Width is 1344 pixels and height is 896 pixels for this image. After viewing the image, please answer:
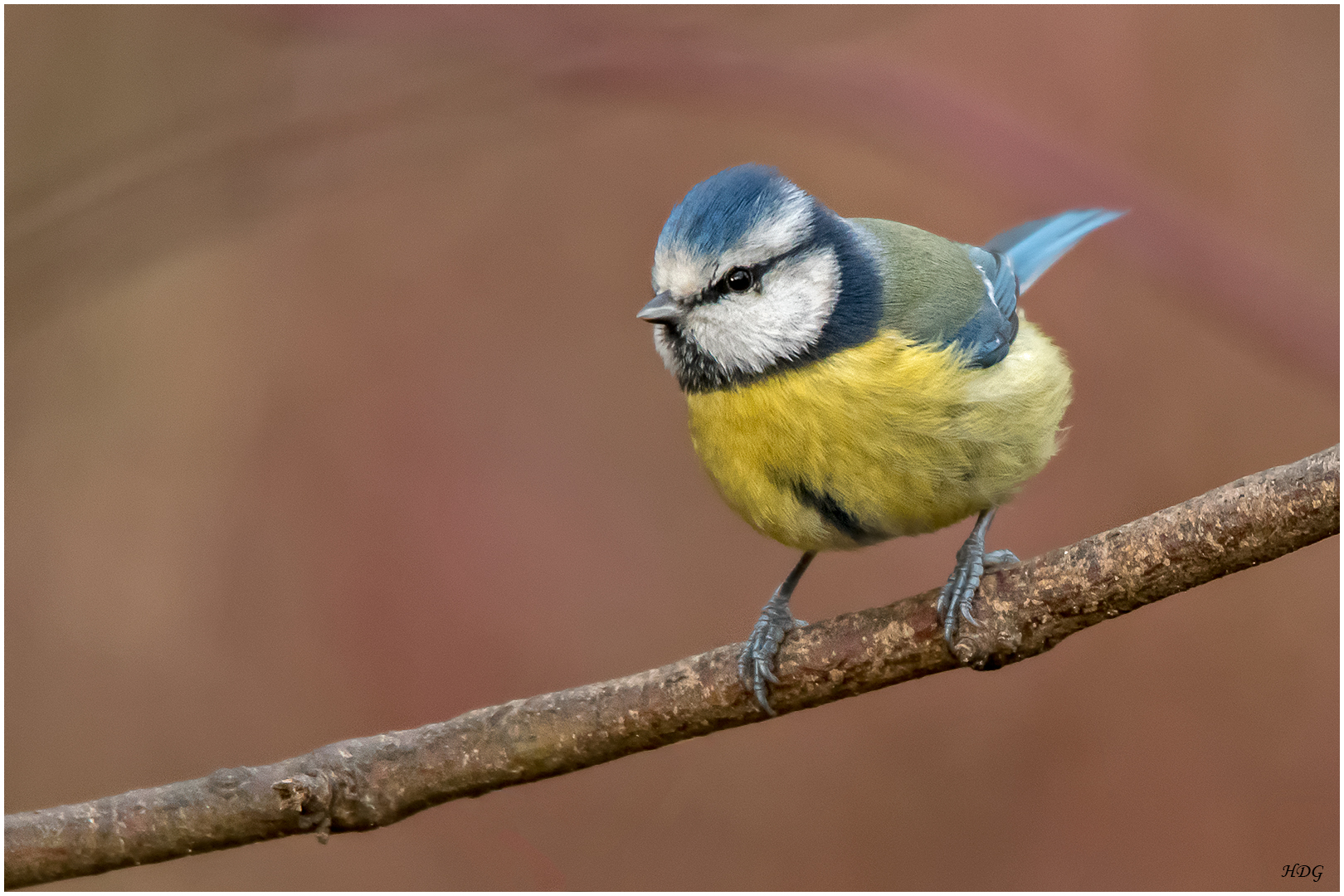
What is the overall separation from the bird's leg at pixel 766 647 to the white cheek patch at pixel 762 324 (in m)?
0.39

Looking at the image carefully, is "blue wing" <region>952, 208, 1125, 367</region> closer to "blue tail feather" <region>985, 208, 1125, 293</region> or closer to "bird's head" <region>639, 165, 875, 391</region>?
"blue tail feather" <region>985, 208, 1125, 293</region>

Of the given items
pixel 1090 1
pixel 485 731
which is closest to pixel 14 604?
pixel 485 731

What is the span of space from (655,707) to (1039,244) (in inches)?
52.1

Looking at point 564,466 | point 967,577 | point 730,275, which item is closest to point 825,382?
point 730,275

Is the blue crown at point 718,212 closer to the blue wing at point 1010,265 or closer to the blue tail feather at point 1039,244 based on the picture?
the blue wing at point 1010,265

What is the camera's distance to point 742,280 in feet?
6.18

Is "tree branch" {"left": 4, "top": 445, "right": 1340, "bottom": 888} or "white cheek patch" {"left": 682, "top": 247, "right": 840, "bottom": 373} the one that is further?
"white cheek patch" {"left": 682, "top": 247, "right": 840, "bottom": 373}

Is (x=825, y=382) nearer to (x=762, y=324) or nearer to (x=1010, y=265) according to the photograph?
(x=762, y=324)

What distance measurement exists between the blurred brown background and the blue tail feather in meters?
0.08

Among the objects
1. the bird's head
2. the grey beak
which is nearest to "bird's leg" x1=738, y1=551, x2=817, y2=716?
the bird's head

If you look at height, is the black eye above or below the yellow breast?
above

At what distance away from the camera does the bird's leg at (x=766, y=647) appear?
1.70m

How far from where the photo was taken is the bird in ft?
5.97

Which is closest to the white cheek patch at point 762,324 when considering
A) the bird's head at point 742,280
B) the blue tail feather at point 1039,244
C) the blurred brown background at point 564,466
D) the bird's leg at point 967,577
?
the bird's head at point 742,280
